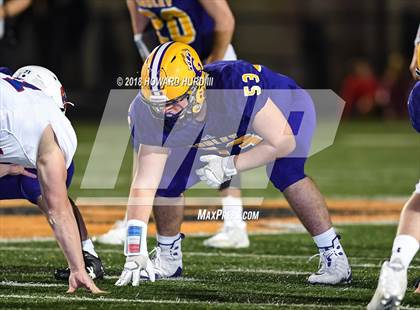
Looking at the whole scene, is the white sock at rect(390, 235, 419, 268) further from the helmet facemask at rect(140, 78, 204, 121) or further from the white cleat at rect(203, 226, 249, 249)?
the white cleat at rect(203, 226, 249, 249)

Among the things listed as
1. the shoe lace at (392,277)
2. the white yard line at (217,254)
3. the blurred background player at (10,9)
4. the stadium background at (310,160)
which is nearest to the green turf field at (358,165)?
the stadium background at (310,160)

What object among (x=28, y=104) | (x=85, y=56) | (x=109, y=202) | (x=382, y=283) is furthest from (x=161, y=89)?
(x=85, y=56)

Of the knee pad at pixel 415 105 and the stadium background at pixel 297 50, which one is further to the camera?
the stadium background at pixel 297 50

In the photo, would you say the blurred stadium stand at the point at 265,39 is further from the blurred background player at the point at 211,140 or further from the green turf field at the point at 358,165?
the blurred background player at the point at 211,140

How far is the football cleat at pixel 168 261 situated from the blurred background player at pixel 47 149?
71cm

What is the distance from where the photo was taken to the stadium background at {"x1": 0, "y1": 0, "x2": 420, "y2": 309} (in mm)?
5219

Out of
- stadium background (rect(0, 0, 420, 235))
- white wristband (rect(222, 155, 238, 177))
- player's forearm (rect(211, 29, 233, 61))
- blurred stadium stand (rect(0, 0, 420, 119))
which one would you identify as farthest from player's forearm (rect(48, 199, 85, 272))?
blurred stadium stand (rect(0, 0, 420, 119))

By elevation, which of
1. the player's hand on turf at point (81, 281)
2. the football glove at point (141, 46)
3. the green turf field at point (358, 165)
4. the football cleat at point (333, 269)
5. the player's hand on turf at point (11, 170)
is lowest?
the green turf field at point (358, 165)

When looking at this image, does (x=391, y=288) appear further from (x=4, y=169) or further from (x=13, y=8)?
(x=13, y=8)

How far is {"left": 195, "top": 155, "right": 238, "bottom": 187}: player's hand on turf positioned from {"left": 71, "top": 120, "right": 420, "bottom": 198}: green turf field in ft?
13.8

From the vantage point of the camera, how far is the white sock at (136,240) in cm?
503

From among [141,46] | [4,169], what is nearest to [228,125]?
[4,169]

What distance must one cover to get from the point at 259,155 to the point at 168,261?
752 mm

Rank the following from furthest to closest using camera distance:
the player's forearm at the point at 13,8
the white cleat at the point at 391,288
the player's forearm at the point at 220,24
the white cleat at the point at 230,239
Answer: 1. the player's forearm at the point at 13,8
2. the player's forearm at the point at 220,24
3. the white cleat at the point at 230,239
4. the white cleat at the point at 391,288
